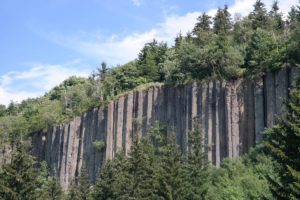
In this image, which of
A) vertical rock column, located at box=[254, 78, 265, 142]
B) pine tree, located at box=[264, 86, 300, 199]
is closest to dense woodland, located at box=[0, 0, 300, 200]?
pine tree, located at box=[264, 86, 300, 199]

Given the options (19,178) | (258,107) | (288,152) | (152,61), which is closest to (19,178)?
(19,178)

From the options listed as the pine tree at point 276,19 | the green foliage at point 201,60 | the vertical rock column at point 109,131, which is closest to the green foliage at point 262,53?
the green foliage at point 201,60

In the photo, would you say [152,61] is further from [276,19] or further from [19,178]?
[19,178]

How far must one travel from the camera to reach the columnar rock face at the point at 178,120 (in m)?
58.2

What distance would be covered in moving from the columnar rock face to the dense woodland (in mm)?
1594

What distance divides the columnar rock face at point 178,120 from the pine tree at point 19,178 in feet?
76.2

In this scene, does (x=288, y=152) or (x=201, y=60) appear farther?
(x=201, y=60)

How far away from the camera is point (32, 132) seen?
9275 centimetres

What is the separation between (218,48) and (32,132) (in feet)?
131

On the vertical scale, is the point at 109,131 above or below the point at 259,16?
below

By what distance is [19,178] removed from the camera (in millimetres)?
43219

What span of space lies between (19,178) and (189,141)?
20446 millimetres

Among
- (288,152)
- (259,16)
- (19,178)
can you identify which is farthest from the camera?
(259,16)

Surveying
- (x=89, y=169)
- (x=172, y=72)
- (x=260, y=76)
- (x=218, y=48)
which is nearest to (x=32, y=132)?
(x=89, y=169)
